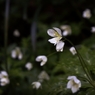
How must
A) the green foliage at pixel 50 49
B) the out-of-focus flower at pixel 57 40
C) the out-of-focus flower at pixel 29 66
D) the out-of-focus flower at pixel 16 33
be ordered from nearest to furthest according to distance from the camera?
the out-of-focus flower at pixel 57 40
the green foliage at pixel 50 49
the out-of-focus flower at pixel 29 66
the out-of-focus flower at pixel 16 33

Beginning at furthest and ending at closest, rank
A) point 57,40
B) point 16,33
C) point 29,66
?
point 16,33 → point 29,66 → point 57,40

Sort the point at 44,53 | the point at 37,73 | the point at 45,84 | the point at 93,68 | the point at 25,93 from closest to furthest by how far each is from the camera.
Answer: the point at 93,68, the point at 45,84, the point at 25,93, the point at 37,73, the point at 44,53

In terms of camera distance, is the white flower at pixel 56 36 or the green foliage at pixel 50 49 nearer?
the white flower at pixel 56 36

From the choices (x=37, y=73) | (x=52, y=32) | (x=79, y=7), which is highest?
(x=52, y=32)

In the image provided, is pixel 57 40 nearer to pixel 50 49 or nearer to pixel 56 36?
pixel 56 36

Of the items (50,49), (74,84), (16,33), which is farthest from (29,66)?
(74,84)

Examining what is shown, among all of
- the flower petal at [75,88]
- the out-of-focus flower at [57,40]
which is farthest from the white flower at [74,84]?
the out-of-focus flower at [57,40]

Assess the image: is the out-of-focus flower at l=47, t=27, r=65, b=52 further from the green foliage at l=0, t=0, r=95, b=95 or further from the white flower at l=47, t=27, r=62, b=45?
the green foliage at l=0, t=0, r=95, b=95

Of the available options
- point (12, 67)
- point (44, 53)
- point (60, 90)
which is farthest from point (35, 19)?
point (60, 90)

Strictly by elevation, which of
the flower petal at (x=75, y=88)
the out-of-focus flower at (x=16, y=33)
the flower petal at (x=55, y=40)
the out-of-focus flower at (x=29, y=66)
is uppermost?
the flower petal at (x=55, y=40)

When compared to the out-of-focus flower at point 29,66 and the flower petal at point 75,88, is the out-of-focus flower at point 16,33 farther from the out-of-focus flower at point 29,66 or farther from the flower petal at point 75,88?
the flower petal at point 75,88

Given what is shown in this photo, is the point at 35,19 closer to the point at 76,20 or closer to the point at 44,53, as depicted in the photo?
the point at 44,53
